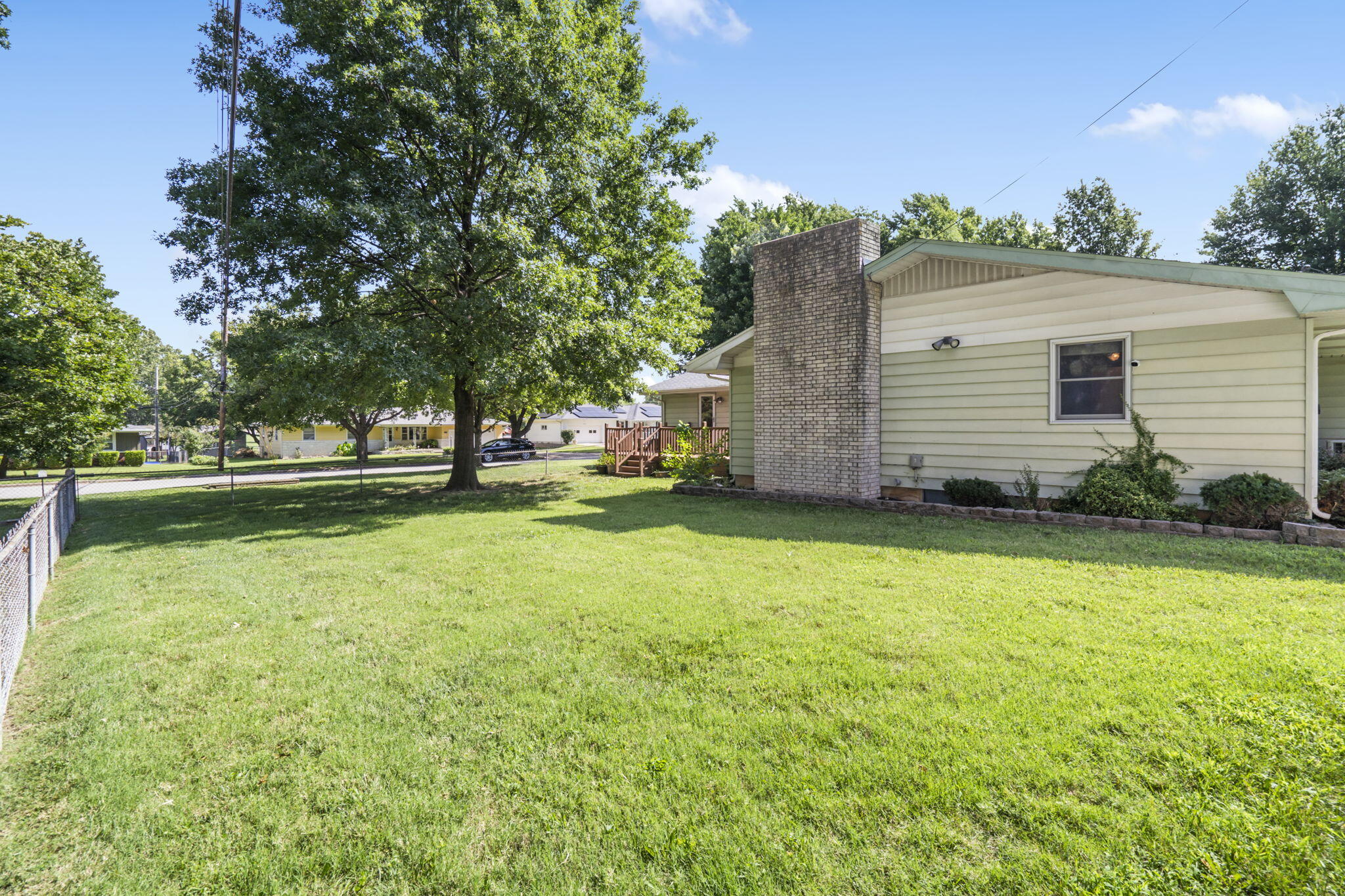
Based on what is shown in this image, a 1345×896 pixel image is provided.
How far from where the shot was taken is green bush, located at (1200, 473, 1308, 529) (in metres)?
6.77

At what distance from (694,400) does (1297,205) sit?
95.4ft

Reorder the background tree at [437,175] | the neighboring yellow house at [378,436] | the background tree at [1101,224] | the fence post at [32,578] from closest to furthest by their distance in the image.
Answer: the fence post at [32,578]
the background tree at [437,175]
the background tree at [1101,224]
the neighboring yellow house at [378,436]

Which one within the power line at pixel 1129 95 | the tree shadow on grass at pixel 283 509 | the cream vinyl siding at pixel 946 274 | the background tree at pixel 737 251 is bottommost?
the tree shadow on grass at pixel 283 509

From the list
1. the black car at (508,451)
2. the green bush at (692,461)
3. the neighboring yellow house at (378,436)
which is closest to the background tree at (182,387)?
the neighboring yellow house at (378,436)

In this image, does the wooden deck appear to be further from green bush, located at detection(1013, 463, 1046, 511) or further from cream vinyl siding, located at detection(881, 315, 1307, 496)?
green bush, located at detection(1013, 463, 1046, 511)

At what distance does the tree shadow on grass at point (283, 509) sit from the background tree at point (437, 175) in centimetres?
294

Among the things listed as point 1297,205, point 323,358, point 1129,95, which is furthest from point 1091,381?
point 1297,205

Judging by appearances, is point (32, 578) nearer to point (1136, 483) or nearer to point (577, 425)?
point (1136, 483)

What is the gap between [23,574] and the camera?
4.82 m

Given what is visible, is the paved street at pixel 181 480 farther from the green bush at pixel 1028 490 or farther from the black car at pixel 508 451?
the green bush at pixel 1028 490

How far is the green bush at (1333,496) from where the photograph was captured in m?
6.84

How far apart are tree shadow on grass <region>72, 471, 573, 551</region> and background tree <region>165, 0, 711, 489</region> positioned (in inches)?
116

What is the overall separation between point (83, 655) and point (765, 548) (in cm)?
630

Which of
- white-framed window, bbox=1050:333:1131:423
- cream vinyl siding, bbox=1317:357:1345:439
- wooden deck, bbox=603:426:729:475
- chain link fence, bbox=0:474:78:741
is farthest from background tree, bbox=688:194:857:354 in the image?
chain link fence, bbox=0:474:78:741
